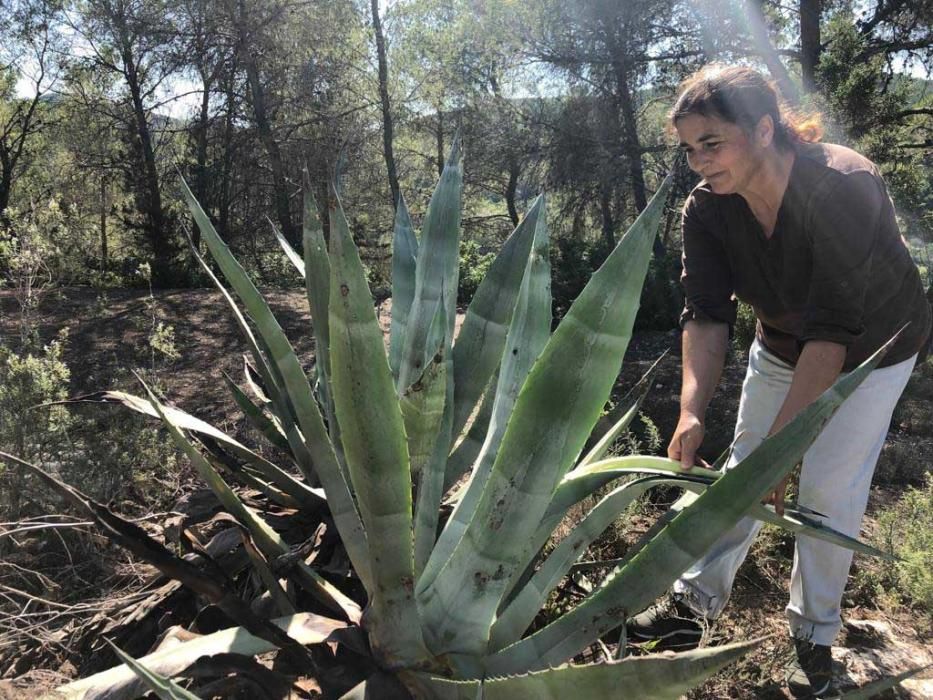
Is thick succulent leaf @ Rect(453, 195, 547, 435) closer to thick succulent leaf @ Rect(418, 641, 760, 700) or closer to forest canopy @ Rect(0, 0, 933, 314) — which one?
thick succulent leaf @ Rect(418, 641, 760, 700)

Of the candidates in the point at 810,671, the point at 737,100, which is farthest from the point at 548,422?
the point at 810,671

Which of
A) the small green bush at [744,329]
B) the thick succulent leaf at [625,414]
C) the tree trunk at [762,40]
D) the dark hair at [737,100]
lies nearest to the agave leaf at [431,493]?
the thick succulent leaf at [625,414]

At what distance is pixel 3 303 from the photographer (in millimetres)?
7055

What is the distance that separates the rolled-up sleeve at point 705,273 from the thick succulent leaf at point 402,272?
3.02 ft

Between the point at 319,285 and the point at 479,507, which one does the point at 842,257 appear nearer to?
the point at 479,507

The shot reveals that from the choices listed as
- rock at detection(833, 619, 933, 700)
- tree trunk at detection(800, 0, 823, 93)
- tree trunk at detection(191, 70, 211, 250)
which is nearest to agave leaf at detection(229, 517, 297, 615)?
rock at detection(833, 619, 933, 700)

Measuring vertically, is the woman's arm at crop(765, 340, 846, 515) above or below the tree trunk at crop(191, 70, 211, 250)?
below

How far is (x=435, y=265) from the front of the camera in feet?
6.59

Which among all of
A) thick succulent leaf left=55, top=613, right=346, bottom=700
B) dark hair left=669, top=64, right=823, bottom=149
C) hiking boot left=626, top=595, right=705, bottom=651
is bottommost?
hiking boot left=626, top=595, right=705, bottom=651

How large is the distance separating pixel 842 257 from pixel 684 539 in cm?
99

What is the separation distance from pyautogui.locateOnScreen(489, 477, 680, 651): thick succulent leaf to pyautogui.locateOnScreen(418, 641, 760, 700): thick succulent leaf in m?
0.28

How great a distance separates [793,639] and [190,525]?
188 centimetres

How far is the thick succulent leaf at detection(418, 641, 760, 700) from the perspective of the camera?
0.89 m

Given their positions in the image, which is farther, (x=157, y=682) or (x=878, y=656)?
(x=878, y=656)
